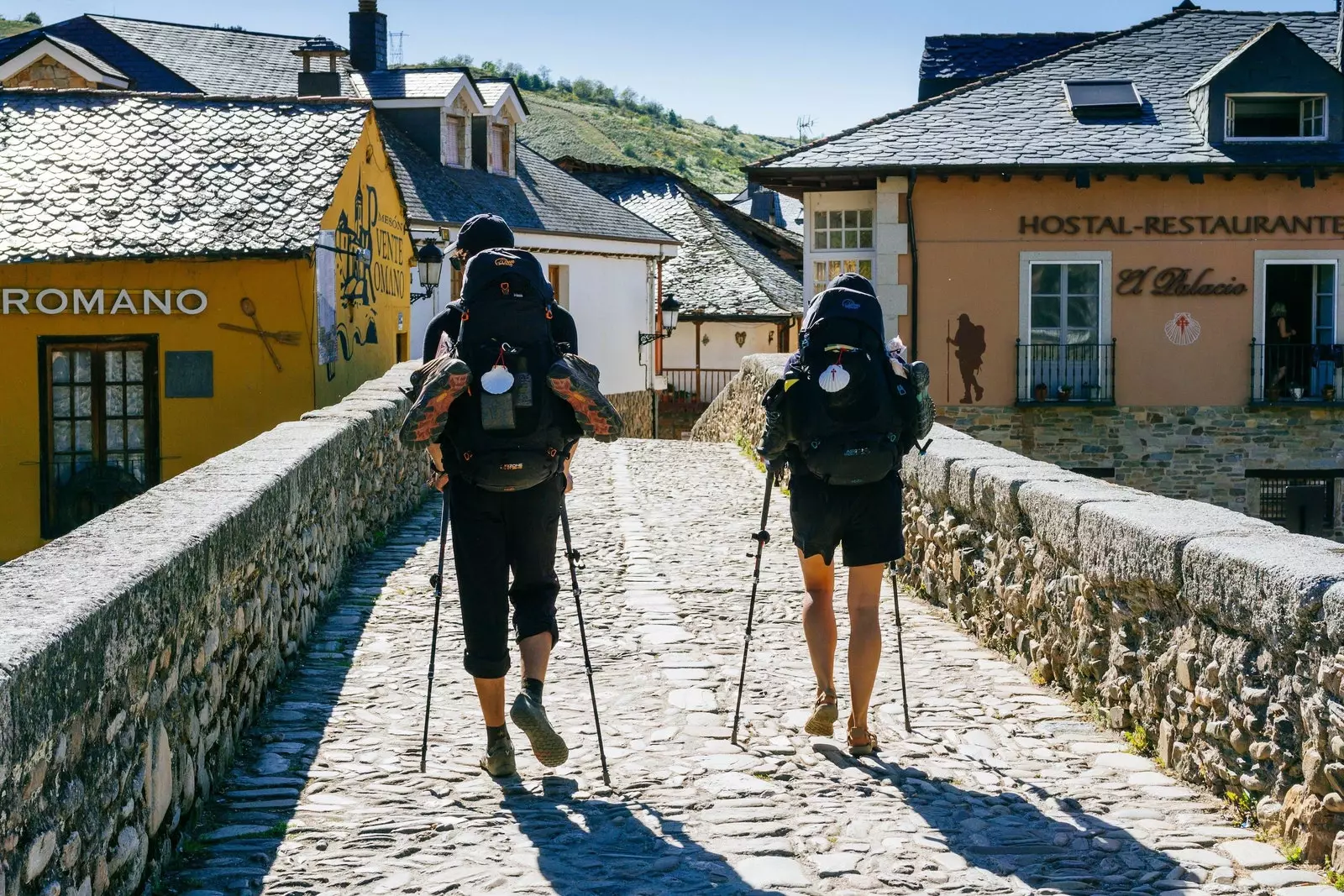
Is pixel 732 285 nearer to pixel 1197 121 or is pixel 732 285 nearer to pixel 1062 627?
pixel 1197 121

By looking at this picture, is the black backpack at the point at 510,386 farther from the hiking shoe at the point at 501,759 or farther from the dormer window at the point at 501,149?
the dormer window at the point at 501,149

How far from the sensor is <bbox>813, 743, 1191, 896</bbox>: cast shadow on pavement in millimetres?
4105

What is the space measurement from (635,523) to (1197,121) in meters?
13.2

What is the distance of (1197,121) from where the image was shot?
21.4m

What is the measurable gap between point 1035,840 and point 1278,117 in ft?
63.5

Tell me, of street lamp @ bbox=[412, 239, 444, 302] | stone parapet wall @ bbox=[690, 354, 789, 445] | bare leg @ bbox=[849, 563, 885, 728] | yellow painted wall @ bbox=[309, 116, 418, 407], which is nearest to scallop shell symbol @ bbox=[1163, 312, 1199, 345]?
stone parapet wall @ bbox=[690, 354, 789, 445]

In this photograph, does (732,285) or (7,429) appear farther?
(732,285)

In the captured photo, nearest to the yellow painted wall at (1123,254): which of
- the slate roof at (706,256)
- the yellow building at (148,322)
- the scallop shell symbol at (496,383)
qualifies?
the yellow building at (148,322)

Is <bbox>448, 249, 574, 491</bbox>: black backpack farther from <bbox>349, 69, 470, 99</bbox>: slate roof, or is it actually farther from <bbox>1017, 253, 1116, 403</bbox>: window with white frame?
<bbox>349, 69, 470, 99</bbox>: slate roof

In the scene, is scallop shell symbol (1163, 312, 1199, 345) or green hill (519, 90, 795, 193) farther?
green hill (519, 90, 795, 193)

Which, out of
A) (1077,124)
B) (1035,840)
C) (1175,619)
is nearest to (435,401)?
(1035,840)

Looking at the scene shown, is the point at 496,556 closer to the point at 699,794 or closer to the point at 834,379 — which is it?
the point at 699,794

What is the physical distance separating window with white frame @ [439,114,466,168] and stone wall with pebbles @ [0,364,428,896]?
77.9 feet

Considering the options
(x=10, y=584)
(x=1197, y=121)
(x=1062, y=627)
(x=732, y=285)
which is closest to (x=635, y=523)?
(x=1062, y=627)
